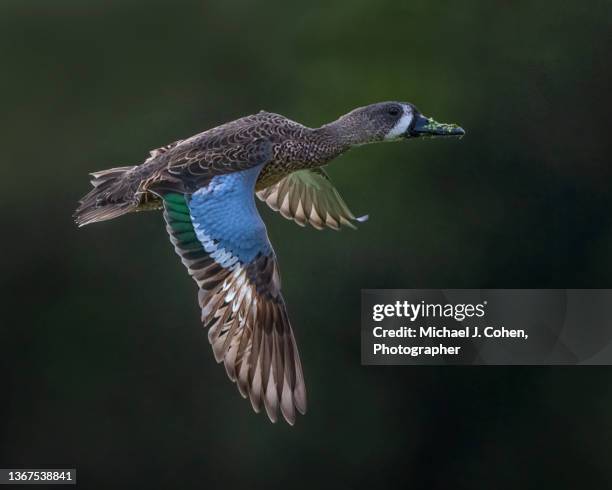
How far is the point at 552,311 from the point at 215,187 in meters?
4.83

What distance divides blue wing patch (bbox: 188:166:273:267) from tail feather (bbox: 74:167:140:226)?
45cm

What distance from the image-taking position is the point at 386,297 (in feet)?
35.2

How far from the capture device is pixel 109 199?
23.1ft

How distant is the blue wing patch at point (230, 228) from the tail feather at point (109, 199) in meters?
0.45


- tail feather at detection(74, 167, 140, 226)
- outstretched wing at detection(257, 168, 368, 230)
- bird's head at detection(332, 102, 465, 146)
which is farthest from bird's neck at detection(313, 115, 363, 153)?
tail feather at detection(74, 167, 140, 226)

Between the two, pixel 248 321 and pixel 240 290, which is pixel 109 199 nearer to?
pixel 240 290

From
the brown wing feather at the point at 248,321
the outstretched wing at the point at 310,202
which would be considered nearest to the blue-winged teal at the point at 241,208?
the brown wing feather at the point at 248,321

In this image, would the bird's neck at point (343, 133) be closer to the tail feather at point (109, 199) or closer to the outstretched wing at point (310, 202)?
the outstretched wing at point (310, 202)

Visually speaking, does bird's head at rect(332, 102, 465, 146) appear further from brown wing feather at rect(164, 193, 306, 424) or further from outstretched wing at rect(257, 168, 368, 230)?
brown wing feather at rect(164, 193, 306, 424)

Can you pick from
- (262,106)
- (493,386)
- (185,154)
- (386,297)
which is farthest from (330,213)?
(493,386)

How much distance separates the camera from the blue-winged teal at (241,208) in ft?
20.9

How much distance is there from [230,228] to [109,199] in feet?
2.80

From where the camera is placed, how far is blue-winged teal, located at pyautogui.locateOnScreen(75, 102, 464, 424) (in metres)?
6.36

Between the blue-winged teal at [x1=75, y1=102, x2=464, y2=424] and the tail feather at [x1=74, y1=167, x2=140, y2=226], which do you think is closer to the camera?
the blue-winged teal at [x1=75, y1=102, x2=464, y2=424]
